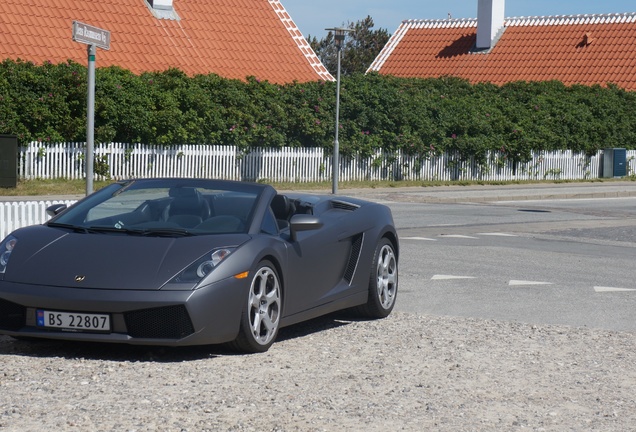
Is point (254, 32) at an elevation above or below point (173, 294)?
above

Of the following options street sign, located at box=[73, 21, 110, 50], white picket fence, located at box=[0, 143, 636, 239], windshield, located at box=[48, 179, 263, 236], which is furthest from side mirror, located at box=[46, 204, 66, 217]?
→ white picket fence, located at box=[0, 143, 636, 239]

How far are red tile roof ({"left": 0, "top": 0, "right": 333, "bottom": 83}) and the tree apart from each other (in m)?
46.0

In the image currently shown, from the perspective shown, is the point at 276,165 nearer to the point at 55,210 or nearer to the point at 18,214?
the point at 18,214

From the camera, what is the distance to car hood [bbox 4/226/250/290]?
780 centimetres

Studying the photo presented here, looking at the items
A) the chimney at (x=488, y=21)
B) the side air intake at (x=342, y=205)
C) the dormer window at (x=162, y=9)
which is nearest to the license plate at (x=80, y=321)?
the side air intake at (x=342, y=205)

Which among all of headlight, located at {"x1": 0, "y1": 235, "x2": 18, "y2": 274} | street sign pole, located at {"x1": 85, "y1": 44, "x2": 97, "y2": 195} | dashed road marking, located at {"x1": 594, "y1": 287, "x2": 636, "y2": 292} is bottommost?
dashed road marking, located at {"x1": 594, "y1": 287, "x2": 636, "y2": 292}

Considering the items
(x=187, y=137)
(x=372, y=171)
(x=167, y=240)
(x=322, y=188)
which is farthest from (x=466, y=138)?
(x=167, y=240)

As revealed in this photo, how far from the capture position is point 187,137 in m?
34.0

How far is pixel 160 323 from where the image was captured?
7.76m

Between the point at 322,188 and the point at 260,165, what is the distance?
2.05 m

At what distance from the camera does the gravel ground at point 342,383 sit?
6180 millimetres

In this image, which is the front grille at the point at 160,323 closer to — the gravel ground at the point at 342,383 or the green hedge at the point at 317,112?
the gravel ground at the point at 342,383

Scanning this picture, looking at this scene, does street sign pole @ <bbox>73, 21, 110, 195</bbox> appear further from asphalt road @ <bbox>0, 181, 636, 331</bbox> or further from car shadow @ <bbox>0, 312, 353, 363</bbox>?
car shadow @ <bbox>0, 312, 353, 363</bbox>

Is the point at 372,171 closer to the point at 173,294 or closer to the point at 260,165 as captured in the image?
the point at 260,165
